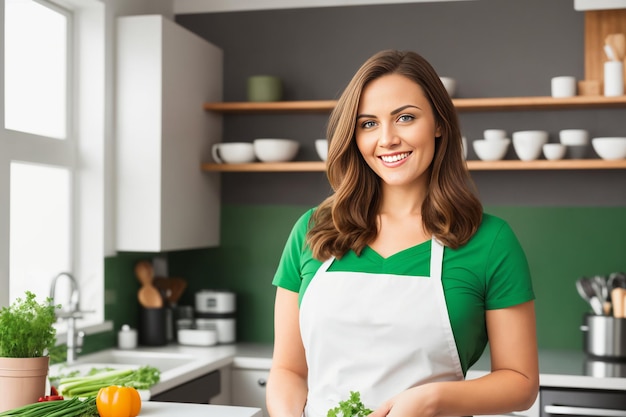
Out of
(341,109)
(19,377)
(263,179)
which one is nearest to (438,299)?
(341,109)

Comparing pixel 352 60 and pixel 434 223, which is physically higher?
pixel 352 60

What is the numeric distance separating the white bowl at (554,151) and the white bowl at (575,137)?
5 centimetres

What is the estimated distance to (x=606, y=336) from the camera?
11.6 feet

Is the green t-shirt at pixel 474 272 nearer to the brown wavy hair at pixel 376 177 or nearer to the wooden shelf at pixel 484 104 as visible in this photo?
the brown wavy hair at pixel 376 177

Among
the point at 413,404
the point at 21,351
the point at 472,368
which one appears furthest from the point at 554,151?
the point at 21,351

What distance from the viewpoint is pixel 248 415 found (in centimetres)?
216

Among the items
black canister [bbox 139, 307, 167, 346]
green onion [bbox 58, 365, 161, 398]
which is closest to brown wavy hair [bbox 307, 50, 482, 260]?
green onion [bbox 58, 365, 161, 398]

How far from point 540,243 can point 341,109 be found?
7.73 ft

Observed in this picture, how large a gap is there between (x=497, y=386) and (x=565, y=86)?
90.5 inches

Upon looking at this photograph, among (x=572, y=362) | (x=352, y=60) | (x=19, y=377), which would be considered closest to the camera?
(x=19, y=377)

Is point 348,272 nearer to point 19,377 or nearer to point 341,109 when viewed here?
point 341,109

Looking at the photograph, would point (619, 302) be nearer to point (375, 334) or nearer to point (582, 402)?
point (582, 402)

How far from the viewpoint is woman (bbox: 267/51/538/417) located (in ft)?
5.77

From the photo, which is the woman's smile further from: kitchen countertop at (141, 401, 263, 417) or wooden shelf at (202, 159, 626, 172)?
wooden shelf at (202, 159, 626, 172)
